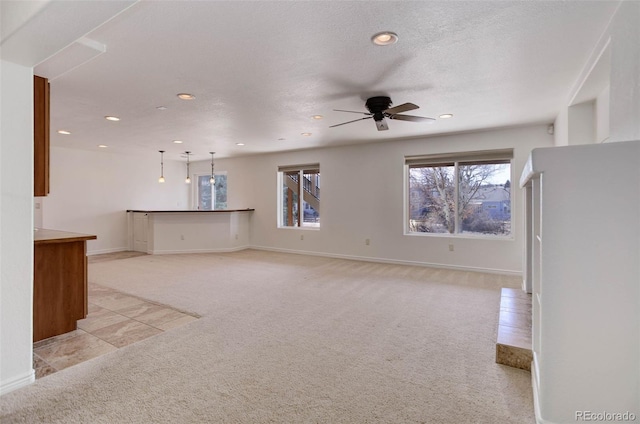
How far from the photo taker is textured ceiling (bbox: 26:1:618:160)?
192 centimetres

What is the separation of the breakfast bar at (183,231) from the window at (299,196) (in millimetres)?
1038

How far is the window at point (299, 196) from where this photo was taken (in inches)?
277

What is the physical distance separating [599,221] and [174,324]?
10.6 feet

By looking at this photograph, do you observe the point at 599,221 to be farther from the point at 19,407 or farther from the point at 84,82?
the point at 84,82

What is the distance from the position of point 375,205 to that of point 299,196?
2021 millimetres

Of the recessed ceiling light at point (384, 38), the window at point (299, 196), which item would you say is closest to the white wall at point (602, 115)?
the recessed ceiling light at point (384, 38)

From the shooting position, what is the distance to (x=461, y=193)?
17.7ft

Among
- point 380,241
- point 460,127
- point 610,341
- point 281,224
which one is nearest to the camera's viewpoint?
point 610,341

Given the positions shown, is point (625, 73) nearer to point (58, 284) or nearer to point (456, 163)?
point (456, 163)

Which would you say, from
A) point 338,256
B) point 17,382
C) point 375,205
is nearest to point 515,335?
point 17,382

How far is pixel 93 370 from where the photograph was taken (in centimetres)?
216

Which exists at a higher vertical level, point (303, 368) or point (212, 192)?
point (212, 192)

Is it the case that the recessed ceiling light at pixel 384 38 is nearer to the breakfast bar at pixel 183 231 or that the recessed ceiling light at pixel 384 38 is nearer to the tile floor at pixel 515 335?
the tile floor at pixel 515 335

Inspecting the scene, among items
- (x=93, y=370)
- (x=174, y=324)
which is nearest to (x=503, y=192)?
(x=174, y=324)
